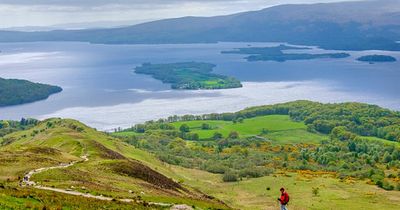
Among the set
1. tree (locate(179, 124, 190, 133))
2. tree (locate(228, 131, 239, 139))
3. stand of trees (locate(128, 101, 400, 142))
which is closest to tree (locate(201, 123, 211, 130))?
tree (locate(179, 124, 190, 133))

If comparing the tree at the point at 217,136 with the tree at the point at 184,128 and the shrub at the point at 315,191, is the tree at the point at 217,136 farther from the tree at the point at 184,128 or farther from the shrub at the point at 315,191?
the shrub at the point at 315,191

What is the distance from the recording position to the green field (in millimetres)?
163750

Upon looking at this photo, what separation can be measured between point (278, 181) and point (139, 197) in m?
43.2

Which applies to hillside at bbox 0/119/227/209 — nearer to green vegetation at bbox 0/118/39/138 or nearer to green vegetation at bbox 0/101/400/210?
green vegetation at bbox 0/101/400/210

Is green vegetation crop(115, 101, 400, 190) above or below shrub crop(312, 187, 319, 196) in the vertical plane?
below

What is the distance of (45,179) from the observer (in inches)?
1542

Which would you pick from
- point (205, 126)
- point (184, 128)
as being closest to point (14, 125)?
point (184, 128)

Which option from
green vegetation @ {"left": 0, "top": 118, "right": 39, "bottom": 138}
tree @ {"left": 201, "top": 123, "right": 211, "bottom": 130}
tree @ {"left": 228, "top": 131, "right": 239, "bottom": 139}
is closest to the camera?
tree @ {"left": 228, "top": 131, "right": 239, "bottom": 139}

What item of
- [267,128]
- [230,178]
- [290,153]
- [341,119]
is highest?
[230,178]

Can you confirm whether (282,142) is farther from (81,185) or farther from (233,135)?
(81,185)

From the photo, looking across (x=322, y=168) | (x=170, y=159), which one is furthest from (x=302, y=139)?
(x=170, y=159)

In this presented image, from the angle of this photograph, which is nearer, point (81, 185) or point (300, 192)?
point (81, 185)

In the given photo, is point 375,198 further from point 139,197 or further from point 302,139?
point 302,139

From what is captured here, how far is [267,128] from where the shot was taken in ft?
581
